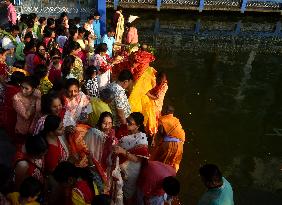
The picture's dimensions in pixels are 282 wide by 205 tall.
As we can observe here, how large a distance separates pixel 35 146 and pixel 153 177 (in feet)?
4.37

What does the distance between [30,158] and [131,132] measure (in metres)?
1.39

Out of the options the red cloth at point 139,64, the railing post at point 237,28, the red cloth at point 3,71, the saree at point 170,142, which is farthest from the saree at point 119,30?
the saree at point 170,142

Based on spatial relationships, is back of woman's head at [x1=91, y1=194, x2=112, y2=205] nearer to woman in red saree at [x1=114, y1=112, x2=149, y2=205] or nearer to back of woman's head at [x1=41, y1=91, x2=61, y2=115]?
woman in red saree at [x1=114, y1=112, x2=149, y2=205]

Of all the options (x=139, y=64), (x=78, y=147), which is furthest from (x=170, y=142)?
(x=139, y=64)

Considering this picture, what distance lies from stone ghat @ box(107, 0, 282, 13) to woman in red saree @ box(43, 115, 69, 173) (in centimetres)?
1267

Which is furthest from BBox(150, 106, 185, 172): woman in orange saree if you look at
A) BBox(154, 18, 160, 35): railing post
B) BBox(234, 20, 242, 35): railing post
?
BBox(234, 20, 242, 35): railing post

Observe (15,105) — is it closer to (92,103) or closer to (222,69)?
(92,103)

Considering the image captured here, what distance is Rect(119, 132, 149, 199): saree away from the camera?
4617 mm

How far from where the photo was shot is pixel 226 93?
9.84 m

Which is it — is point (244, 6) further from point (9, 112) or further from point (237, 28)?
point (9, 112)

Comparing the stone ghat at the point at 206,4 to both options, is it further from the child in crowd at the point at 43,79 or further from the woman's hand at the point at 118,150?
the woman's hand at the point at 118,150

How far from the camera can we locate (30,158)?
4020mm

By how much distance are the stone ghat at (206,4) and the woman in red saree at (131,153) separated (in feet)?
39.9

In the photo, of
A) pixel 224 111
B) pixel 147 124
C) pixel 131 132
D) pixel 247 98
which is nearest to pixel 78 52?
pixel 147 124
